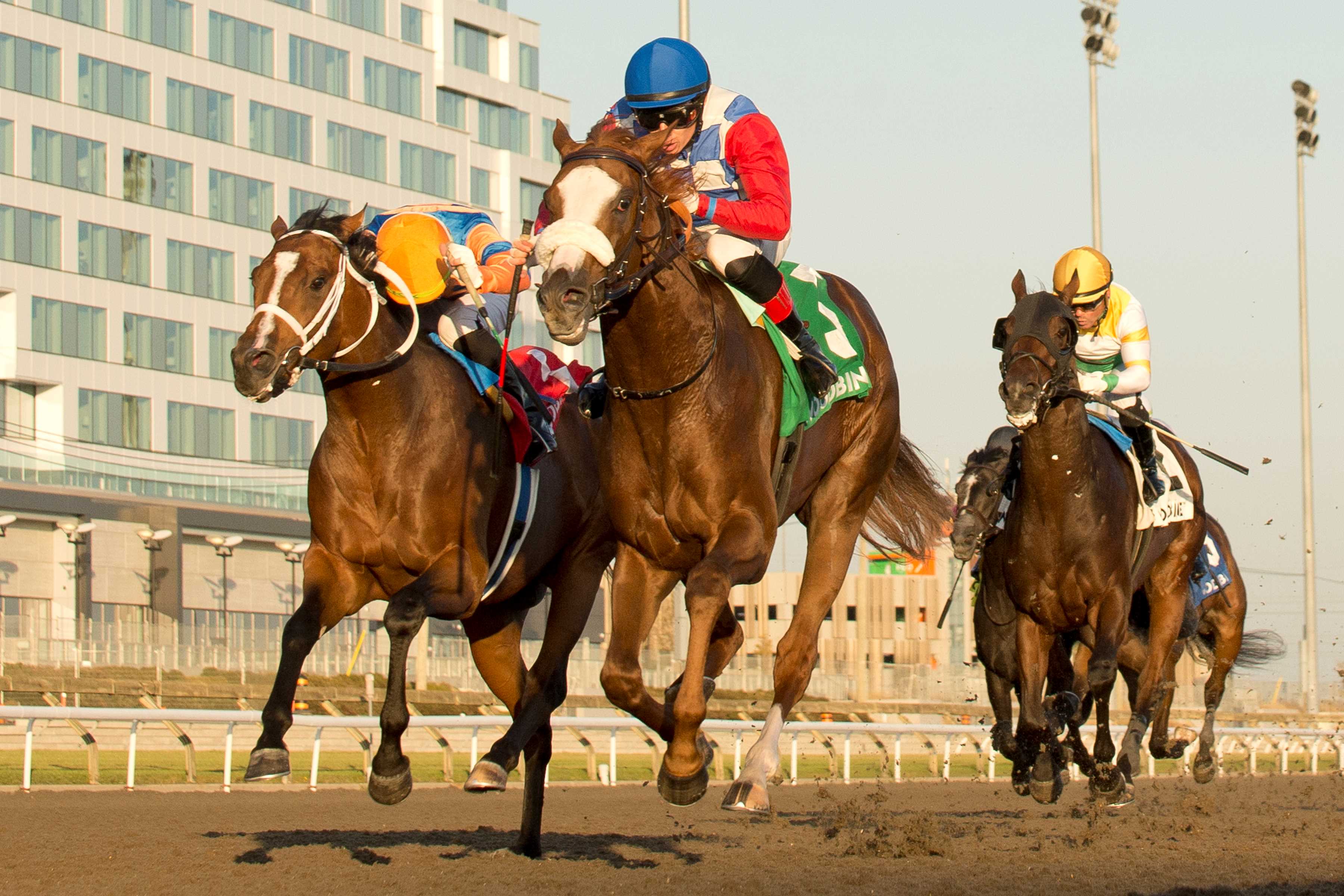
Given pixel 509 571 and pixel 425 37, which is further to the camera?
pixel 425 37

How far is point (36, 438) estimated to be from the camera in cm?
3588

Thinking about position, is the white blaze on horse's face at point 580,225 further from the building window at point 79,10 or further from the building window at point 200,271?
the building window at point 200,271

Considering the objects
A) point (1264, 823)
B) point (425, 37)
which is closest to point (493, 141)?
point (425, 37)

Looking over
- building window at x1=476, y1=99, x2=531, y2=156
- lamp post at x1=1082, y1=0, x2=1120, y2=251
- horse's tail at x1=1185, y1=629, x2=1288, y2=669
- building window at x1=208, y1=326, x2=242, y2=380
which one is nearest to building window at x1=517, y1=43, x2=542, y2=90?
building window at x1=476, y1=99, x2=531, y2=156

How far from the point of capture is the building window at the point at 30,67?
35.9m

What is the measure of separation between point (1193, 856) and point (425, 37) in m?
40.8

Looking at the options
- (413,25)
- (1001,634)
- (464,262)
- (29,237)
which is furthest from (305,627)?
(413,25)

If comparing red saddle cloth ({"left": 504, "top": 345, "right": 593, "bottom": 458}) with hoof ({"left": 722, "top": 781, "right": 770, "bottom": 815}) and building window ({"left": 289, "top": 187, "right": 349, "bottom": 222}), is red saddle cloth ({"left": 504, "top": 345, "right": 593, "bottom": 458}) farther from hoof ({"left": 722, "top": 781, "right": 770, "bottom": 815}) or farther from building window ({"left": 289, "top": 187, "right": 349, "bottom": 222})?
building window ({"left": 289, "top": 187, "right": 349, "bottom": 222})

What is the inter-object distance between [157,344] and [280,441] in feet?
12.0

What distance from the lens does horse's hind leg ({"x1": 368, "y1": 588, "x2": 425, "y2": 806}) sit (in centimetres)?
605

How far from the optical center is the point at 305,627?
6227mm

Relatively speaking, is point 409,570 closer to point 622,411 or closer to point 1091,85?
point 622,411

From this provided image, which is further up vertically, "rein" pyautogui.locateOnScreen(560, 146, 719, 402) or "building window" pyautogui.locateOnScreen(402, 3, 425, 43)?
"building window" pyautogui.locateOnScreen(402, 3, 425, 43)

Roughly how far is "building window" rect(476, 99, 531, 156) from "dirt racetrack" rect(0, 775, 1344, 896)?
3623 centimetres
